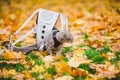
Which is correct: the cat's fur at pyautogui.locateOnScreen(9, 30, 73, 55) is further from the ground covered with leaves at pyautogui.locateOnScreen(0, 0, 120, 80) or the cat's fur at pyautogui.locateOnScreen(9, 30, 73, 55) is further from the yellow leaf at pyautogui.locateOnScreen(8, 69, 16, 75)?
the yellow leaf at pyautogui.locateOnScreen(8, 69, 16, 75)

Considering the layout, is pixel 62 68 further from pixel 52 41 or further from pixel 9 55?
pixel 9 55

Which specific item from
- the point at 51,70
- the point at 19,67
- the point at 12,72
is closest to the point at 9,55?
the point at 19,67

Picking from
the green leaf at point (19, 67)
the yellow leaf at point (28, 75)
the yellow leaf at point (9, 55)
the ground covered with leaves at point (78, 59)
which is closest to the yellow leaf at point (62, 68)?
the ground covered with leaves at point (78, 59)

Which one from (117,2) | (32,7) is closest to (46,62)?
(117,2)

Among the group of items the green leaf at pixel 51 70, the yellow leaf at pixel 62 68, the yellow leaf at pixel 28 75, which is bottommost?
the yellow leaf at pixel 28 75

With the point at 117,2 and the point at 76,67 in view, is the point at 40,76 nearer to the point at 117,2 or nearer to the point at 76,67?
the point at 76,67

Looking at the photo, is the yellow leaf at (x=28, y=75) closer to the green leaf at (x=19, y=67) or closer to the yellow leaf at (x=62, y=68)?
the green leaf at (x=19, y=67)

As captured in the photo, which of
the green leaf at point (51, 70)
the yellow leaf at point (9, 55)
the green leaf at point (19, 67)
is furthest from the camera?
the yellow leaf at point (9, 55)

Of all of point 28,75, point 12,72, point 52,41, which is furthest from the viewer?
point 52,41

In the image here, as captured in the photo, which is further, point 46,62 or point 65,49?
point 65,49

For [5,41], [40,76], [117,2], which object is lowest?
[40,76]

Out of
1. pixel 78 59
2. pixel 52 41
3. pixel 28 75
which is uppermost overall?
pixel 52 41
